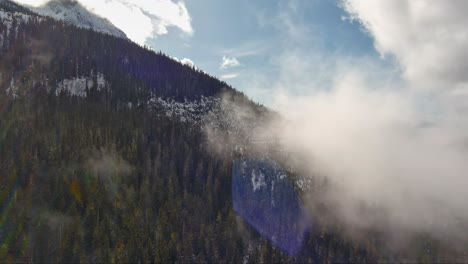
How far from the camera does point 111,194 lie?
131250 mm

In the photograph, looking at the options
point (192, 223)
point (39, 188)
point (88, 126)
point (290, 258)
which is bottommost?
point (290, 258)

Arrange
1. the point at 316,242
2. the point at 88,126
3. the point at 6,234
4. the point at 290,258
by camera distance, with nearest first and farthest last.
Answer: the point at 6,234
the point at 290,258
the point at 88,126
the point at 316,242

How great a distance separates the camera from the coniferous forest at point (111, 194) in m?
103

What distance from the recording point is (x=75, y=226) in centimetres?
Result: 10300

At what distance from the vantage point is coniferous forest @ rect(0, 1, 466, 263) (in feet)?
337

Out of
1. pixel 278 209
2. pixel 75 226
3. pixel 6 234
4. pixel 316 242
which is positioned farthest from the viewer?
pixel 278 209

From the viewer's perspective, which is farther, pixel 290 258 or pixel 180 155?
pixel 180 155

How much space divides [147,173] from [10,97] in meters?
94.7

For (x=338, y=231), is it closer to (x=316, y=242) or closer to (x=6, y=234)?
(x=316, y=242)

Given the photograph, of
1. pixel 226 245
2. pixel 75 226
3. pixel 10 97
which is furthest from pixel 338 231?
pixel 10 97

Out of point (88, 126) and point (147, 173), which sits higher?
point (88, 126)

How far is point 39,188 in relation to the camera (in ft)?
380

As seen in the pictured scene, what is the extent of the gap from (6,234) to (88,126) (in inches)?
2981

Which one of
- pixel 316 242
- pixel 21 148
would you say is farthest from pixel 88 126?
pixel 316 242
